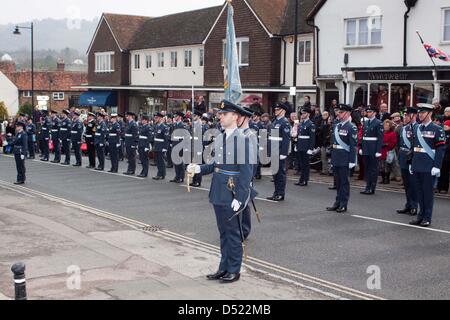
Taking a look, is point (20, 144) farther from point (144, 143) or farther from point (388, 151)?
point (388, 151)

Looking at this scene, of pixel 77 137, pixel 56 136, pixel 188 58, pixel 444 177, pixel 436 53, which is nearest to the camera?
pixel 444 177

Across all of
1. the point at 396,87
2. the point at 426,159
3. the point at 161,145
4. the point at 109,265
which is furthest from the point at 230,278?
the point at 396,87

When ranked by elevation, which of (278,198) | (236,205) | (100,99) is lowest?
(278,198)

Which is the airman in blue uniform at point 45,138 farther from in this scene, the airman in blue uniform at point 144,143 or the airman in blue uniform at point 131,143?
the airman in blue uniform at point 144,143

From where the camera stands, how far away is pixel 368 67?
2591cm

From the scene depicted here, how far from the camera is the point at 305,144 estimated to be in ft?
57.2

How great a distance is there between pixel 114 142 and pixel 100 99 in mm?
27273

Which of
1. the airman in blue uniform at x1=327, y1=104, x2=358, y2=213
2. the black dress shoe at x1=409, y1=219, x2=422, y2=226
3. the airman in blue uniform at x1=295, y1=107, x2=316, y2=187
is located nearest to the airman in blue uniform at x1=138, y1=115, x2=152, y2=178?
the airman in blue uniform at x1=295, y1=107, x2=316, y2=187

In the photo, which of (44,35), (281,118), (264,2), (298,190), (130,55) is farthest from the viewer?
(44,35)

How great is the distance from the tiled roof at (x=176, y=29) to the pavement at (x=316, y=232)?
24.0 metres

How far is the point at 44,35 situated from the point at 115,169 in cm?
18287

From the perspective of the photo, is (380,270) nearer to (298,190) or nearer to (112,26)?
(298,190)

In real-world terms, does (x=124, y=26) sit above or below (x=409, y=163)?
above

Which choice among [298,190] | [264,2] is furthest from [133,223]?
[264,2]
